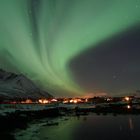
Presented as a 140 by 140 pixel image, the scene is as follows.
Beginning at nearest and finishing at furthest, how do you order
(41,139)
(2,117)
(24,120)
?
1. (41,139)
2. (2,117)
3. (24,120)

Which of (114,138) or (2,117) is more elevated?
(2,117)

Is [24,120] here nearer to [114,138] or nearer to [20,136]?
[20,136]

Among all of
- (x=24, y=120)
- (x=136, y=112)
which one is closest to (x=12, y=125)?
(x=24, y=120)

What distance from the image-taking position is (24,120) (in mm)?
53938

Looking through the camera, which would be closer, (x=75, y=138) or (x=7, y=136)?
(x=7, y=136)

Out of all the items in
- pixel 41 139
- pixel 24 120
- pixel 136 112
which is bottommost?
pixel 41 139

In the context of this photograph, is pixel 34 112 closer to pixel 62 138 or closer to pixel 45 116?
pixel 45 116

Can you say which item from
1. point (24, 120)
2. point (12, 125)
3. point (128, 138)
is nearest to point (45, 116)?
point (24, 120)

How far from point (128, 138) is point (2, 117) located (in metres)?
23.9

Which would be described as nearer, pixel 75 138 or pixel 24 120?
pixel 75 138

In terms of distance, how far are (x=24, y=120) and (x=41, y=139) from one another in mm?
19611

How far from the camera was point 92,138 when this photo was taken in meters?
38.2

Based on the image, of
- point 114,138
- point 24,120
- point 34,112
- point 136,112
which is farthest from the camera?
point 136,112

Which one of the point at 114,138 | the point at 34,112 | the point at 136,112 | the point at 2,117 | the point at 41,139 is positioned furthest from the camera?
the point at 136,112
